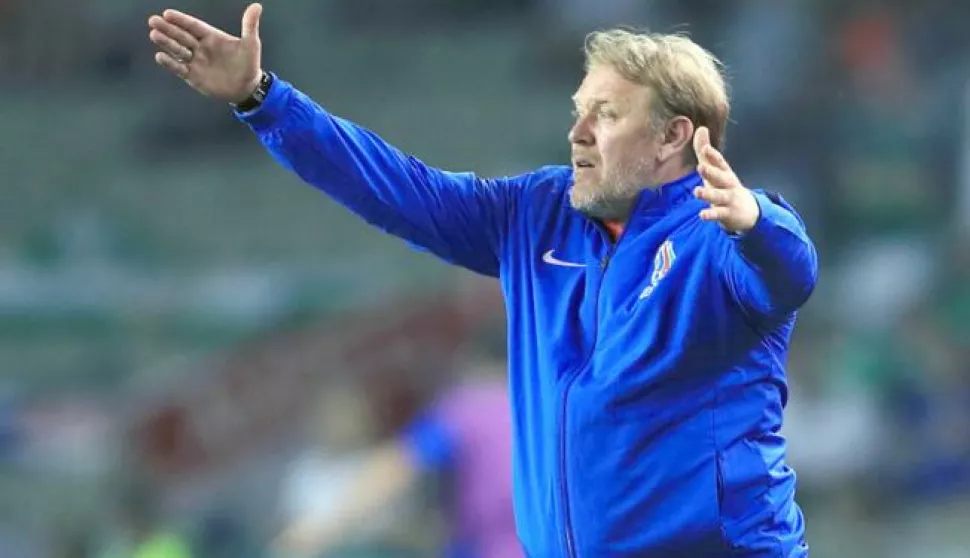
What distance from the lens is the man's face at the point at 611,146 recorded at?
112 inches

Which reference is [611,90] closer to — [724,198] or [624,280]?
[624,280]

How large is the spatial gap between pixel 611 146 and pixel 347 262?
5.42 meters

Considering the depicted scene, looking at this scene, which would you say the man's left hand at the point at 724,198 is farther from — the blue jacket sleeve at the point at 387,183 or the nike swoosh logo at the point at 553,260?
the blue jacket sleeve at the point at 387,183

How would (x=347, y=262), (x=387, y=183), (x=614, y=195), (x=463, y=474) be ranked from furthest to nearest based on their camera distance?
(x=347, y=262) → (x=463, y=474) → (x=387, y=183) → (x=614, y=195)

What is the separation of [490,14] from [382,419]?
394 centimetres

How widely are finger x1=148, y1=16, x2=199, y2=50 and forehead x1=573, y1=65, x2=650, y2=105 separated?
668 mm

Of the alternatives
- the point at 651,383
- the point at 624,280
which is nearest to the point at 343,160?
the point at 624,280

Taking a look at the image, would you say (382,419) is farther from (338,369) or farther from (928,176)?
(928,176)

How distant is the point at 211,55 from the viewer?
291 cm

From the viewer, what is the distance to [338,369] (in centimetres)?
764

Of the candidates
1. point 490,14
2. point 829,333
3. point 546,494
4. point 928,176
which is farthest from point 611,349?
point 490,14

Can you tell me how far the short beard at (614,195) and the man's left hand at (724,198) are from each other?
36 centimetres

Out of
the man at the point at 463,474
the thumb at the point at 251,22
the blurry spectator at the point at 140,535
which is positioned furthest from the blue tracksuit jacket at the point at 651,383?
the blurry spectator at the point at 140,535

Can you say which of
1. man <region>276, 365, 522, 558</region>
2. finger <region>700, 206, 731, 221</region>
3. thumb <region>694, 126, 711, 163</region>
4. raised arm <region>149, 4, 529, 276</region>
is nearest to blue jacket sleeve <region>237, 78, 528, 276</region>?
raised arm <region>149, 4, 529, 276</region>
